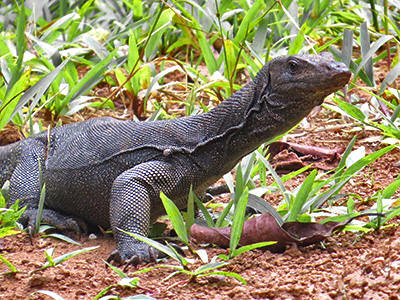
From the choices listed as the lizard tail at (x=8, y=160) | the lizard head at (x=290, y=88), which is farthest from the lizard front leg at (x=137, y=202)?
the lizard tail at (x=8, y=160)

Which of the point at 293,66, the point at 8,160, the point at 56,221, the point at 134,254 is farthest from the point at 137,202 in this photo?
the point at 8,160

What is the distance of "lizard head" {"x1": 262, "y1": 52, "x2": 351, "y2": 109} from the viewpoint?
12.1ft

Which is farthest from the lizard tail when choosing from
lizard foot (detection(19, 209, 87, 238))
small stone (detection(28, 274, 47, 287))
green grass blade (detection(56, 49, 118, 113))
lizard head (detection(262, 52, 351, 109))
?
lizard head (detection(262, 52, 351, 109))

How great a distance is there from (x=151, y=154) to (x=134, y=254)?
73cm

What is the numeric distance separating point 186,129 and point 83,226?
3.16 ft

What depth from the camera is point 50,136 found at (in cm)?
489

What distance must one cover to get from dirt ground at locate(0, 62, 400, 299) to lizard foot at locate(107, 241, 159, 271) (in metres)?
0.05

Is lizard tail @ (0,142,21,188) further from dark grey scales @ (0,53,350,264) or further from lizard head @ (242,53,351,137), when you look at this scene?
lizard head @ (242,53,351,137)

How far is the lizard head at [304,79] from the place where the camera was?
3674mm

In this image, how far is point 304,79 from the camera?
12.3 feet

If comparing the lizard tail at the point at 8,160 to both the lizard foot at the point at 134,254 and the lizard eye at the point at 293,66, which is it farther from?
the lizard eye at the point at 293,66

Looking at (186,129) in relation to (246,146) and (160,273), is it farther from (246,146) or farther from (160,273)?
(160,273)

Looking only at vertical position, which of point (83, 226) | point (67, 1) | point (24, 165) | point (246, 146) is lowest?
point (83, 226)

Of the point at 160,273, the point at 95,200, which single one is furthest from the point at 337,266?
the point at 95,200
